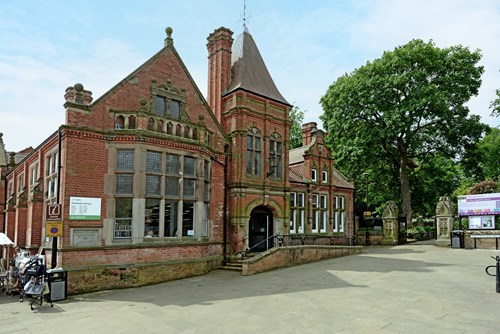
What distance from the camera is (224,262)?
18.5 metres

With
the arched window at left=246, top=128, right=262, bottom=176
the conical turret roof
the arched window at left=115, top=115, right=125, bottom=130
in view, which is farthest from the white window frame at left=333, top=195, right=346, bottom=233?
the arched window at left=115, top=115, right=125, bottom=130

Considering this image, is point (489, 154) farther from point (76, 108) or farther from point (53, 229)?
point (53, 229)

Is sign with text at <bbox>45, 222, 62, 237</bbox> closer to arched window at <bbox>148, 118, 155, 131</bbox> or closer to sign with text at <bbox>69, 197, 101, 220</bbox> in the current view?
sign with text at <bbox>69, 197, 101, 220</bbox>

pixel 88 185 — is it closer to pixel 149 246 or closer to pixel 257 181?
pixel 149 246

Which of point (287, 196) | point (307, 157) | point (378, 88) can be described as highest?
point (378, 88)

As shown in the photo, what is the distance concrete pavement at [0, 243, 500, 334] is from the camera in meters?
8.70

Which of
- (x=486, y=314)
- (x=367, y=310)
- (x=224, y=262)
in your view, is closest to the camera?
(x=486, y=314)

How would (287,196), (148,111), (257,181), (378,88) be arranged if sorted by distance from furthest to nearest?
(378,88) → (287,196) → (257,181) → (148,111)

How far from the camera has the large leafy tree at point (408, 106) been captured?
97.6ft

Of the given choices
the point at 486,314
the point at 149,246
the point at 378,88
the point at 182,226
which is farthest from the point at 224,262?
the point at 378,88

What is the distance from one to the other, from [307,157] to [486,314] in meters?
16.5

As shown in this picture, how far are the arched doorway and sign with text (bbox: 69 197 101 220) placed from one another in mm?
8582

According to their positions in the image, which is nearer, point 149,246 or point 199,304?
point 199,304

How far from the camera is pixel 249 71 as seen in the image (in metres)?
21.3
